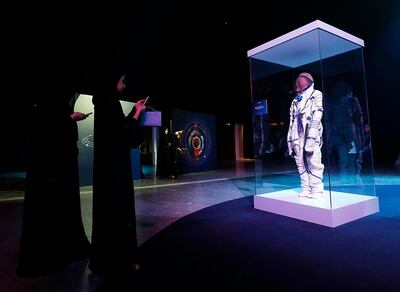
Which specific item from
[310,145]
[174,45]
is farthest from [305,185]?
[174,45]

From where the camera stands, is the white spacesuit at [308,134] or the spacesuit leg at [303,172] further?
the spacesuit leg at [303,172]

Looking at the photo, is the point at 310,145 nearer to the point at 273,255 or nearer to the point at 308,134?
the point at 308,134

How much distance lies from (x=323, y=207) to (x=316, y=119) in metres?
1.28

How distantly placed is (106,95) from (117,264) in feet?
4.51

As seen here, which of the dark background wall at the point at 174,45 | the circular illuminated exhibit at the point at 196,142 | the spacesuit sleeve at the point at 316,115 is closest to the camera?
the spacesuit sleeve at the point at 316,115

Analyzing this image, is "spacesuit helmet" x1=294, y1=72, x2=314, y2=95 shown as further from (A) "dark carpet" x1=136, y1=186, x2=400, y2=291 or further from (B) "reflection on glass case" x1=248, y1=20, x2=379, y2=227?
(A) "dark carpet" x1=136, y1=186, x2=400, y2=291

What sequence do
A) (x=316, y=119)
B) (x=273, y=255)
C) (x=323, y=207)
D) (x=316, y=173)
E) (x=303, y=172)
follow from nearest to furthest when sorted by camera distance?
(x=273, y=255) → (x=323, y=207) → (x=316, y=119) → (x=316, y=173) → (x=303, y=172)

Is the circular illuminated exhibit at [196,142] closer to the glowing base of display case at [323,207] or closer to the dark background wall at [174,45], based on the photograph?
the dark background wall at [174,45]

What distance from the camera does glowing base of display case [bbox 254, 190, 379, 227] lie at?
3342 mm

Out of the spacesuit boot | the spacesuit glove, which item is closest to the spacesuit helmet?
the spacesuit glove

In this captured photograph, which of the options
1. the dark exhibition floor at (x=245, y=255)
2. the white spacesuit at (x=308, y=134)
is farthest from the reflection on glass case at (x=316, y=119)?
the dark exhibition floor at (x=245, y=255)

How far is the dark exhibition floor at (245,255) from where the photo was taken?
2043 mm

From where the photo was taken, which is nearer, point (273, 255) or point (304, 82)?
point (273, 255)

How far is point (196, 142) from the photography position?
447 inches
